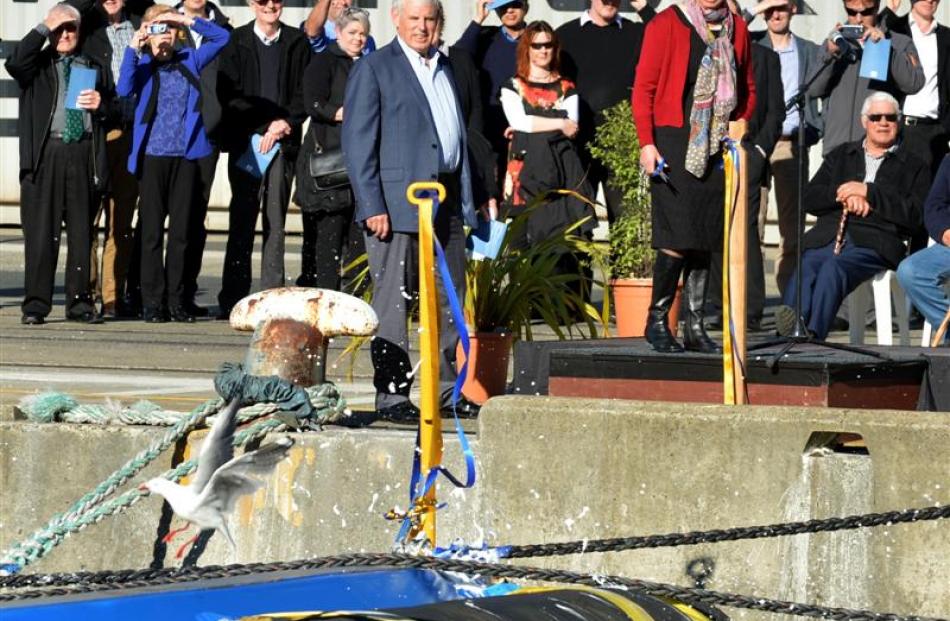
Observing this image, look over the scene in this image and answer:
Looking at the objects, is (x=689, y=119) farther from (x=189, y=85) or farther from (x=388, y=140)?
(x=189, y=85)

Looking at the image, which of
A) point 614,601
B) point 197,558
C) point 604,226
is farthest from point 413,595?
point 604,226

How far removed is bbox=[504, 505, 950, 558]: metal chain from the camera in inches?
245

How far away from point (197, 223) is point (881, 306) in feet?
16.0

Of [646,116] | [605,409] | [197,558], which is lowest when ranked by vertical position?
[197,558]

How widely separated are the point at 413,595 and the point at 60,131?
390 inches

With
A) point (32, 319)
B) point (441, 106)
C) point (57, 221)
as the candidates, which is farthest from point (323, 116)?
point (441, 106)

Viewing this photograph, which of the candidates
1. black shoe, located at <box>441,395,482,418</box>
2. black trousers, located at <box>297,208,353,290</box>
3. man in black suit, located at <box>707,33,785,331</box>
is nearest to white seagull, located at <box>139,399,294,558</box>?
black shoe, located at <box>441,395,482,418</box>

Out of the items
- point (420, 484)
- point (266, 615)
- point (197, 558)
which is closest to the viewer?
point (266, 615)

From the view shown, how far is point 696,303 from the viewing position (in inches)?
386

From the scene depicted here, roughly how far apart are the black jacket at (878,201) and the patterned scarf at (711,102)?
3.16 metres

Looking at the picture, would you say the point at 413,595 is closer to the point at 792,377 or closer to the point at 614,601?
the point at 614,601

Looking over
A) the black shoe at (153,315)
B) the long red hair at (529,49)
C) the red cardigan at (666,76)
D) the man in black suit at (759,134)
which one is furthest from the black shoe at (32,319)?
the red cardigan at (666,76)

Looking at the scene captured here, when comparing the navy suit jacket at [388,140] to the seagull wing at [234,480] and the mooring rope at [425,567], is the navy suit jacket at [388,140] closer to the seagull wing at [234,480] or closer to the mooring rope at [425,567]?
the seagull wing at [234,480]

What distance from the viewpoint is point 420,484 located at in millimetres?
6762
